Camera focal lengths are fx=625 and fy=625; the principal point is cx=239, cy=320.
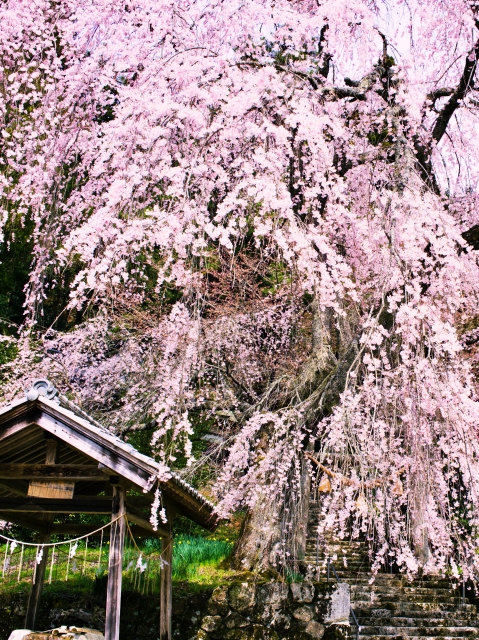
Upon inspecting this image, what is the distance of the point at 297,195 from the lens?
25.4 feet

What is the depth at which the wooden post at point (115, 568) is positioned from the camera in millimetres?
5035

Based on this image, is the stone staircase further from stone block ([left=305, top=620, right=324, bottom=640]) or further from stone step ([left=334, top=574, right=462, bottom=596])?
stone block ([left=305, top=620, right=324, bottom=640])

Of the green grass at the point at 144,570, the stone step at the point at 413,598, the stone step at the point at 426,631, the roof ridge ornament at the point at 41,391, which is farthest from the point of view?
the stone step at the point at 413,598

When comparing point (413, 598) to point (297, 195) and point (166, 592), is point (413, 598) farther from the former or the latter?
point (297, 195)

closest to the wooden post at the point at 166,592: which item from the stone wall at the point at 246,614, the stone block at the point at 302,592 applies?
the stone wall at the point at 246,614

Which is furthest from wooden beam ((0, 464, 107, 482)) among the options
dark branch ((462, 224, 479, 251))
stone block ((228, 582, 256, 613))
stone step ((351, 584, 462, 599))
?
stone step ((351, 584, 462, 599))

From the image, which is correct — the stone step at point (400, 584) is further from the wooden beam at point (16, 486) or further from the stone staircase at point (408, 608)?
the wooden beam at point (16, 486)

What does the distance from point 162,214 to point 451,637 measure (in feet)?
22.9

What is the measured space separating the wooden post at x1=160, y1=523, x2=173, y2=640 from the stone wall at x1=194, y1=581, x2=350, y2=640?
4.04 feet

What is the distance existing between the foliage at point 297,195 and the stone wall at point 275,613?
49 cm

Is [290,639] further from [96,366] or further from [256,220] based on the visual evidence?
[96,366]

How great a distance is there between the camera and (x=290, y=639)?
733 centimetres

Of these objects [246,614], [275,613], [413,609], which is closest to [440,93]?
[275,613]

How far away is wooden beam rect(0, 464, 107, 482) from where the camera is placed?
5.61 metres
